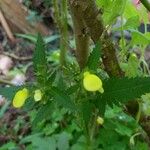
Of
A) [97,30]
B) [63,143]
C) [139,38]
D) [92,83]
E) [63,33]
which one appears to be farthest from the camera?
[63,143]

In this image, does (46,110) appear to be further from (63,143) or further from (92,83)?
(63,143)

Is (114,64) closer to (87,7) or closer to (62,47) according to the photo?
(87,7)

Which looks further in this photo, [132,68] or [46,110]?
[132,68]

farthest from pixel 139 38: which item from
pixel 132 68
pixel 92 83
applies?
pixel 92 83

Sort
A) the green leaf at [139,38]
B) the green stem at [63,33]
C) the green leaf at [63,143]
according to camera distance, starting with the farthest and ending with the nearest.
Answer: the green leaf at [63,143] → the green stem at [63,33] → the green leaf at [139,38]

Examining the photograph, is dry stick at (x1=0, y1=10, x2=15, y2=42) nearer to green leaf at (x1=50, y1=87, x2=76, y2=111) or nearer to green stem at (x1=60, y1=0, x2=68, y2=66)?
green stem at (x1=60, y1=0, x2=68, y2=66)

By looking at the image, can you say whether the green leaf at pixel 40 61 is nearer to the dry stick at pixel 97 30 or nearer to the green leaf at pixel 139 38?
the dry stick at pixel 97 30

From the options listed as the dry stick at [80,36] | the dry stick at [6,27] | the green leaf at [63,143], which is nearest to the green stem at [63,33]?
the dry stick at [80,36]
